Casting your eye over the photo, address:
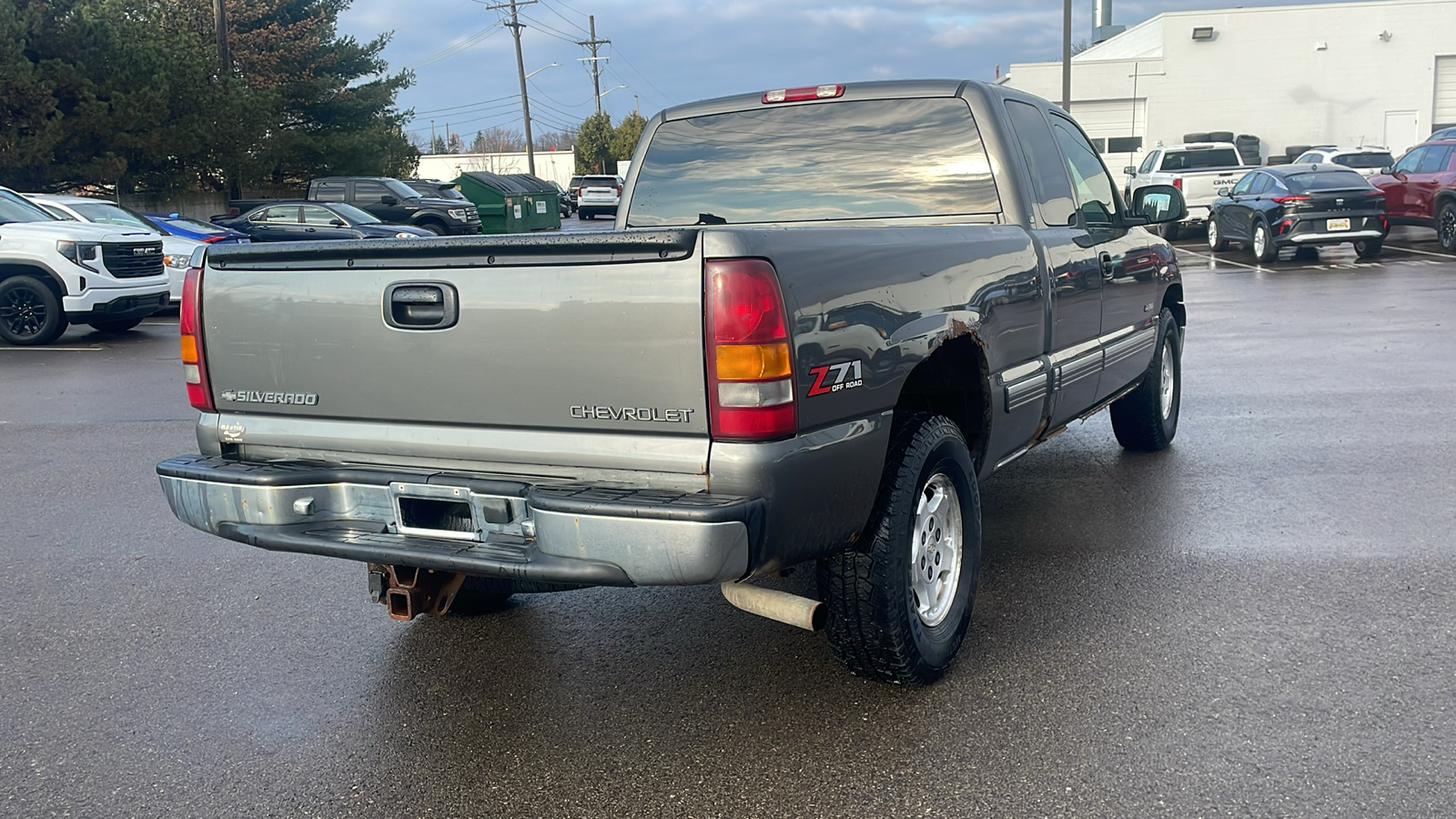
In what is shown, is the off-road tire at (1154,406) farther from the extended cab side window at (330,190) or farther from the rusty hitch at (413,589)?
the extended cab side window at (330,190)

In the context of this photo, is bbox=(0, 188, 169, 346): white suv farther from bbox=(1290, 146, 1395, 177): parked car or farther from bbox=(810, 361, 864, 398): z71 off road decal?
A: bbox=(1290, 146, 1395, 177): parked car

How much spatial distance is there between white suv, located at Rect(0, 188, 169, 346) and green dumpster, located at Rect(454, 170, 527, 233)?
1962cm

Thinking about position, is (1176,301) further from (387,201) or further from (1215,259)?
(387,201)

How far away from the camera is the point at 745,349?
3068 millimetres

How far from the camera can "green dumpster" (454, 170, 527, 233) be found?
111 ft

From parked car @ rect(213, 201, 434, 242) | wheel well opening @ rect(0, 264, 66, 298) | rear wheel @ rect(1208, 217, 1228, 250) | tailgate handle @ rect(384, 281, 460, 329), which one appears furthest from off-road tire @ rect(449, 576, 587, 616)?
rear wheel @ rect(1208, 217, 1228, 250)

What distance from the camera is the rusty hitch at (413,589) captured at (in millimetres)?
3809

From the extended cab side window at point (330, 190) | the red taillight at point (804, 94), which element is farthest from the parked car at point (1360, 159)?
the red taillight at point (804, 94)

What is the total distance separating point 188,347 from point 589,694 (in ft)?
5.61

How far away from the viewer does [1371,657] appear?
12.9ft

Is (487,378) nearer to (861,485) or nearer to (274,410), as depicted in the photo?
(274,410)

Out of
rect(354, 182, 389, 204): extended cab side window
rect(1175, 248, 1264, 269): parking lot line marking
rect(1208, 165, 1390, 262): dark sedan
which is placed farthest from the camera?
rect(354, 182, 389, 204): extended cab side window

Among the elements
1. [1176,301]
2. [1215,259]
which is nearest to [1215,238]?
[1215,259]

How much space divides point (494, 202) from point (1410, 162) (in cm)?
2286
